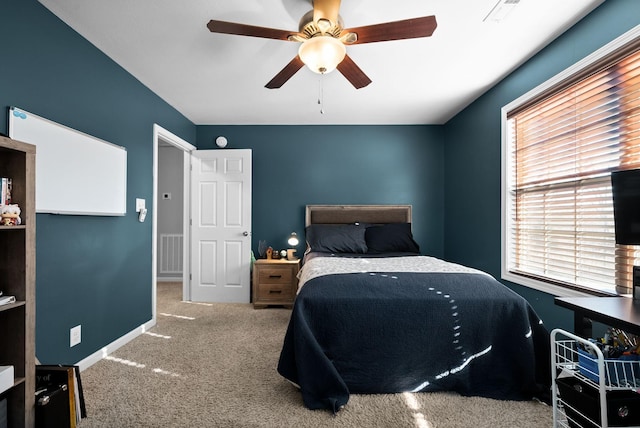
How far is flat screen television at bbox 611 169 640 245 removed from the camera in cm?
152

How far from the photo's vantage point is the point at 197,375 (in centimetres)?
232

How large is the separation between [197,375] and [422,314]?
1.63 meters

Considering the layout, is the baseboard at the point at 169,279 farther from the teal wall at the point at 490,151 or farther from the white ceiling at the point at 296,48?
the teal wall at the point at 490,151

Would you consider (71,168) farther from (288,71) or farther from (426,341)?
(426,341)


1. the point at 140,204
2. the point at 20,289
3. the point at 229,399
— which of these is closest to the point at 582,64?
the point at 229,399

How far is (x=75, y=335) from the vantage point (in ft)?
7.62

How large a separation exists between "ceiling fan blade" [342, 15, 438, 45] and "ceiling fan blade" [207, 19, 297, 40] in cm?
39

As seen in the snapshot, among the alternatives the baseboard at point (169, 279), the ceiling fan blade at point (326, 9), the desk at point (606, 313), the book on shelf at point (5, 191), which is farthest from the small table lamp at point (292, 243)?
the desk at point (606, 313)

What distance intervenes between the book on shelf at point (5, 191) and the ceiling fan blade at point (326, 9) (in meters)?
1.80

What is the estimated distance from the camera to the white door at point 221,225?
14.4 ft

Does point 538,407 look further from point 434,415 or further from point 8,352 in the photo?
point 8,352

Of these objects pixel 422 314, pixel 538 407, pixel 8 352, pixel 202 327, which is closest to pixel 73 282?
pixel 8 352

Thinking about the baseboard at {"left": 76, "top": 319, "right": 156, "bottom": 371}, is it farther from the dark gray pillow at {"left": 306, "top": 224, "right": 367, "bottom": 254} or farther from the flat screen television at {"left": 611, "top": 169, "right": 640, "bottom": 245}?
the flat screen television at {"left": 611, "top": 169, "right": 640, "bottom": 245}

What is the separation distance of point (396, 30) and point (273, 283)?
3.16 meters
